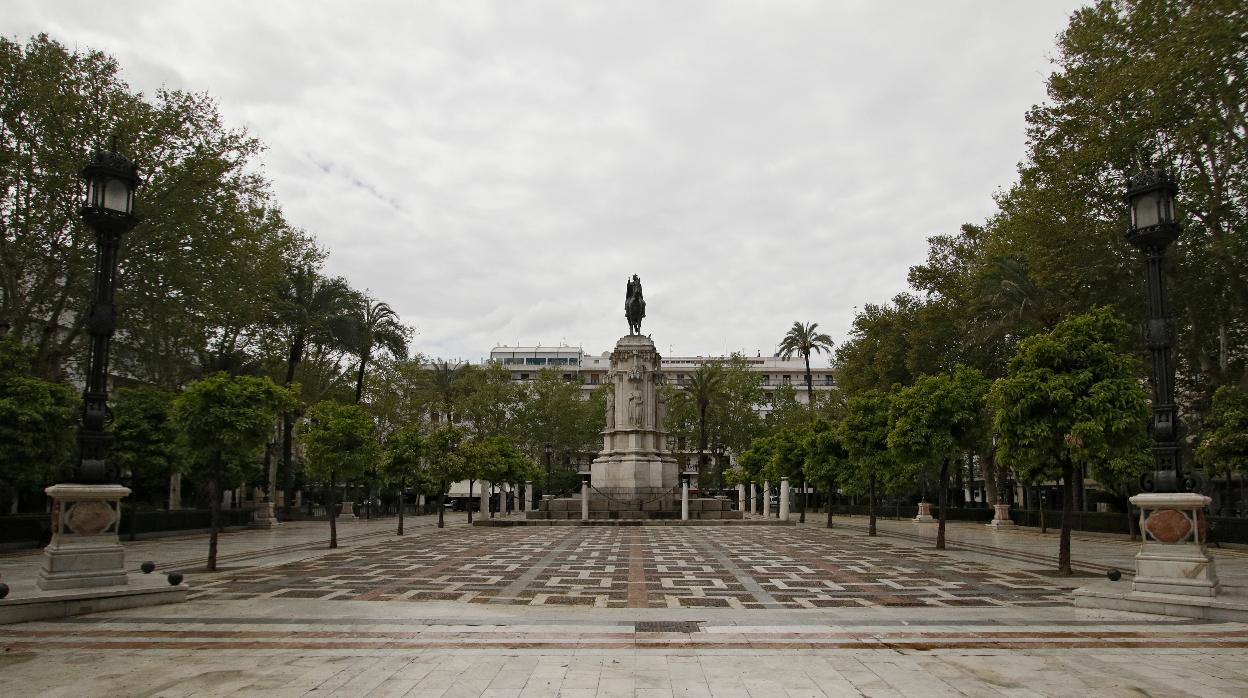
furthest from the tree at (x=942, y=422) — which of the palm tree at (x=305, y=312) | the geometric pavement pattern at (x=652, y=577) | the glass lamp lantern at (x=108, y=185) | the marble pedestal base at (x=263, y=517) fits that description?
the marble pedestal base at (x=263, y=517)

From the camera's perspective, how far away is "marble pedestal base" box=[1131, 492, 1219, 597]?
36.4 feet

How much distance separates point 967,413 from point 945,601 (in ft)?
41.0

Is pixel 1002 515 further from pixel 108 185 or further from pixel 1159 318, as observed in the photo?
pixel 108 185

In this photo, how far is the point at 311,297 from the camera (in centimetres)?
4122

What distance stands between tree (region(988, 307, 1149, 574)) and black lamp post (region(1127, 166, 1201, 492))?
9.41 ft

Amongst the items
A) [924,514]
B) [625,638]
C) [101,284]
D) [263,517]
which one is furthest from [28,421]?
[924,514]

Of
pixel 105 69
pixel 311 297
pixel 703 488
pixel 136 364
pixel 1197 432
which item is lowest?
pixel 703 488

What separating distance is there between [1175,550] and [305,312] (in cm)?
3792

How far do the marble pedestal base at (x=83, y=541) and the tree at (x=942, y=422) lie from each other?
20.8 meters

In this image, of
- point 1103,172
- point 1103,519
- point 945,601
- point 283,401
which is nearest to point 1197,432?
point 1103,519

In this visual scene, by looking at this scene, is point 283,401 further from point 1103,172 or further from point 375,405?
point 375,405

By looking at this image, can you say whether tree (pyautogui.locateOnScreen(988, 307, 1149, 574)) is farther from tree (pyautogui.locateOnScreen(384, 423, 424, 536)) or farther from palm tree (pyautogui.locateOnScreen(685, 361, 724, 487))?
palm tree (pyautogui.locateOnScreen(685, 361, 724, 487))

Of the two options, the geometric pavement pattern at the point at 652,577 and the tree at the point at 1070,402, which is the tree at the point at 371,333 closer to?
the geometric pavement pattern at the point at 652,577

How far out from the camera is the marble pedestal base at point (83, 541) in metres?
11.5
